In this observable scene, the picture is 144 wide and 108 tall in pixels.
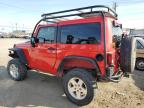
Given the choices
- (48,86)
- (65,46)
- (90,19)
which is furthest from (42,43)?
(90,19)

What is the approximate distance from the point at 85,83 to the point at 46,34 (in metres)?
2.05

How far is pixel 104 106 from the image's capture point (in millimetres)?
4977

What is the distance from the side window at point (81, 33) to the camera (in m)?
4.78

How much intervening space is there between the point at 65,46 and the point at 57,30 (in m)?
0.59

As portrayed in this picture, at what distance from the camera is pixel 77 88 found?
16.7 feet

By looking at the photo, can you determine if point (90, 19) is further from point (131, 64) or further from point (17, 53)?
point (17, 53)

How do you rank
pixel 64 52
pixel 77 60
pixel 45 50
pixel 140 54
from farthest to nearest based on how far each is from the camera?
pixel 140 54 < pixel 45 50 < pixel 64 52 < pixel 77 60

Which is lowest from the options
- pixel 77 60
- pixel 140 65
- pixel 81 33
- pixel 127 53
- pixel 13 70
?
pixel 140 65

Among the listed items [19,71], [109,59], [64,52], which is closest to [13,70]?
[19,71]

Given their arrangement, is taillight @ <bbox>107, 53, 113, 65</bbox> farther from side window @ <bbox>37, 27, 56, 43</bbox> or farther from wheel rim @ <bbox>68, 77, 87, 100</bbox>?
side window @ <bbox>37, 27, 56, 43</bbox>

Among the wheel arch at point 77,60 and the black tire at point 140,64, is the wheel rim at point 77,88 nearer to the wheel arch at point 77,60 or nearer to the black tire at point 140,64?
the wheel arch at point 77,60

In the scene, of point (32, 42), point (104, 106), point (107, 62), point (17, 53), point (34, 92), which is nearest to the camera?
point (107, 62)

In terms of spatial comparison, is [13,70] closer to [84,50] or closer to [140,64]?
[84,50]

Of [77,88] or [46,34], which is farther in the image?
[46,34]
